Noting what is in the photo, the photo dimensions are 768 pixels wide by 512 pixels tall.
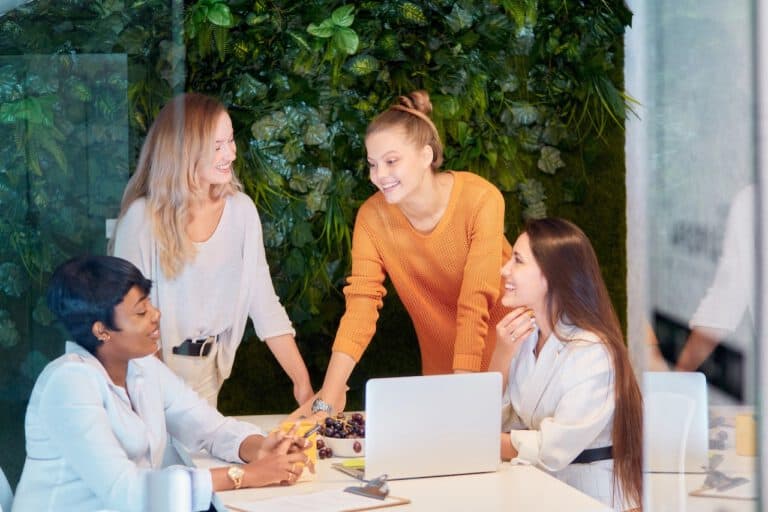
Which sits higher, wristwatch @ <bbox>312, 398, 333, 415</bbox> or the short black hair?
the short black hair

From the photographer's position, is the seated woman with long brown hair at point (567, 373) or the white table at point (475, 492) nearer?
the white table at point (475, 492)

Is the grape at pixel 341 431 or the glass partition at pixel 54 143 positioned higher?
the glass partition at pixel 54 143

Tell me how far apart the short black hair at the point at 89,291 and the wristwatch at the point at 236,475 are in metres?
0.44

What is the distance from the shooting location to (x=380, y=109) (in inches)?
157

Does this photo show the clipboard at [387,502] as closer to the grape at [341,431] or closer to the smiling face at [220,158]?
the grape at [341,431]

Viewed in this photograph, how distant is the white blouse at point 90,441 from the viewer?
65.5 inches

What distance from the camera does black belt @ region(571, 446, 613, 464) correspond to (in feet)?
8.28

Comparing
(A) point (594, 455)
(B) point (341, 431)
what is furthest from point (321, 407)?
(A) point (594, 455)

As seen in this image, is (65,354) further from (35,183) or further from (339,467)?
(339,467)

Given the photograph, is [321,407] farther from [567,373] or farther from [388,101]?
[388,101]

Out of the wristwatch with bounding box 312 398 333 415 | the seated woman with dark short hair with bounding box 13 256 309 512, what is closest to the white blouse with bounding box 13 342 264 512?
the seated woman with dark short hair with bounding box 13 256 309 512

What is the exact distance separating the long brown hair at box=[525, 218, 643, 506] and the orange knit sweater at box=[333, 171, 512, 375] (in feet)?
1.71

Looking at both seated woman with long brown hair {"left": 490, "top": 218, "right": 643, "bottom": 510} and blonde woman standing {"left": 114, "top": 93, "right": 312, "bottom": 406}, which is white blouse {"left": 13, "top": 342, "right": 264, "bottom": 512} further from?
seated woman with long brown hair {"left": 490, "top": 218, "right": 643, "bottom": 510}

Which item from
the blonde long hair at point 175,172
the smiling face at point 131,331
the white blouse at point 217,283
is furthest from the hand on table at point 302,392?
the smiling face at point 131,331
